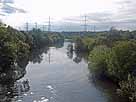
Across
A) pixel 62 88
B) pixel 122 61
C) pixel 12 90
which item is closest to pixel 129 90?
pixel 122 61

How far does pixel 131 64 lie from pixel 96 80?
791 cm

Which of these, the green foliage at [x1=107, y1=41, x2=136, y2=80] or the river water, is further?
the green foliage at [x1=107, y1=41, x2=136, y2=80]

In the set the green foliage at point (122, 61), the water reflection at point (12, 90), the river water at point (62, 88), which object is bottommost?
the river water at point (62, 88)

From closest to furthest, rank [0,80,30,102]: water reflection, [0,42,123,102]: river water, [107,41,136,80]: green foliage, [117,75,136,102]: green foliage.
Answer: [117,75,136,102]: green foliage → [0,80,30,102]: water reflection → [0,42,123,102]: river water → [107,41,136,80]: green foliage

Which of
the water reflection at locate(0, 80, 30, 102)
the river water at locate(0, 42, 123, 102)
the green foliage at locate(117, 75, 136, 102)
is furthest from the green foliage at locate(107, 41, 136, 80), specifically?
the water reflection at locate(0, 80, 30, 102)

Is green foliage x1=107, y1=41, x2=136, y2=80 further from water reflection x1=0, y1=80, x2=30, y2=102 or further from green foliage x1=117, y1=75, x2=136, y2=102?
water reflection x1=0, y1=80, x2=30, y2=102

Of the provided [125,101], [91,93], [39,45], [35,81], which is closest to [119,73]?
[91,93]

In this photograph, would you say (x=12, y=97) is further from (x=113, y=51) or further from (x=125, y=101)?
(x=113, y=51)

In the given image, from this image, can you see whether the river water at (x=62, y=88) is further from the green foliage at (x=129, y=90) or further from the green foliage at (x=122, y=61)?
the green foliage at (x=122, y=61)

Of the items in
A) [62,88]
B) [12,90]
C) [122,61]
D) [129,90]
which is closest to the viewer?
[129,90]

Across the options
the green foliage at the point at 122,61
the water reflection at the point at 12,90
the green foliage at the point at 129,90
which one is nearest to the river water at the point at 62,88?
the water reflection at the point at 12,90

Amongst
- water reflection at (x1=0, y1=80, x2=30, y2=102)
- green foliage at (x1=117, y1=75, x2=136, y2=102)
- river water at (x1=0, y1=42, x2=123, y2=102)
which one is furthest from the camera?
river water at (x1=0, y1=42, x2=123, y2=102)

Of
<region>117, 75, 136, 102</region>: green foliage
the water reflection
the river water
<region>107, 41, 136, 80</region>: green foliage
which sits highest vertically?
<region>107, 41, 136, 80</region>: green foliage

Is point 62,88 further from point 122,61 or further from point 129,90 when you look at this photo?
point 129,90
